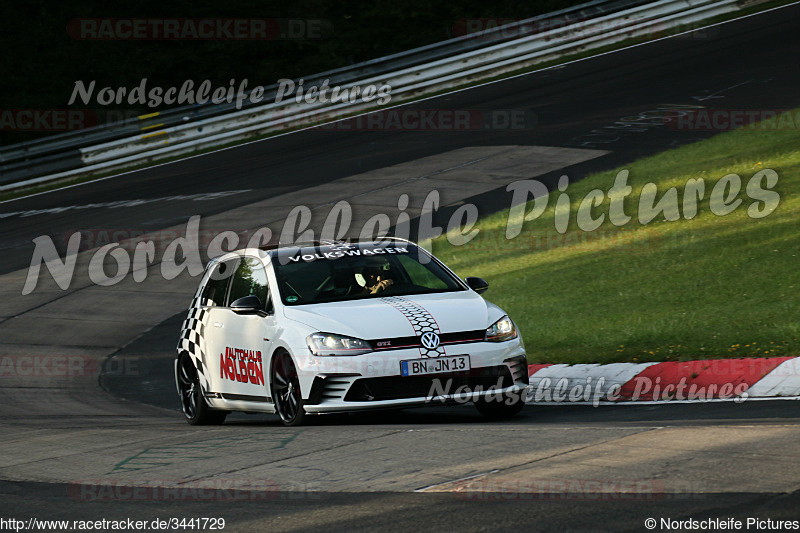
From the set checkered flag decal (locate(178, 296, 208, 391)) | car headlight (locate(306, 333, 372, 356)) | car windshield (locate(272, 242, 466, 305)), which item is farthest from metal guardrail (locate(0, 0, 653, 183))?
car headlight (locate(306, 333, 372, 356))

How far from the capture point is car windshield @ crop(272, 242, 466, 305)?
10.2m

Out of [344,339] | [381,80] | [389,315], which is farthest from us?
[381,80]

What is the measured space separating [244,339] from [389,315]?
1.59 metres

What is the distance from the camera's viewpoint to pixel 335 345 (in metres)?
9.32

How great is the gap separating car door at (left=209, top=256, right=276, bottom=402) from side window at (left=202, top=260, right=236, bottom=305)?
12 centimetres

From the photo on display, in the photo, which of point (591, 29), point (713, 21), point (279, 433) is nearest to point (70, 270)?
point (279, 433)

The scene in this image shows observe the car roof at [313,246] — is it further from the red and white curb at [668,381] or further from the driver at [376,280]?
the red and white curb at [668,381]

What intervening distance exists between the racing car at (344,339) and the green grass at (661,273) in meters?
2.10

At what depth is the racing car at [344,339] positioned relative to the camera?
9211mm

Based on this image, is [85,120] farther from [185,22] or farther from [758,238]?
[758,238]

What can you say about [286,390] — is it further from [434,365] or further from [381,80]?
[381,80]

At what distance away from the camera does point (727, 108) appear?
24.8m

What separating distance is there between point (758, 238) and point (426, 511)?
9.59m

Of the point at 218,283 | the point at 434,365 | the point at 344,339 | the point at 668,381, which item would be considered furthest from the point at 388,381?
the point at 218,283
